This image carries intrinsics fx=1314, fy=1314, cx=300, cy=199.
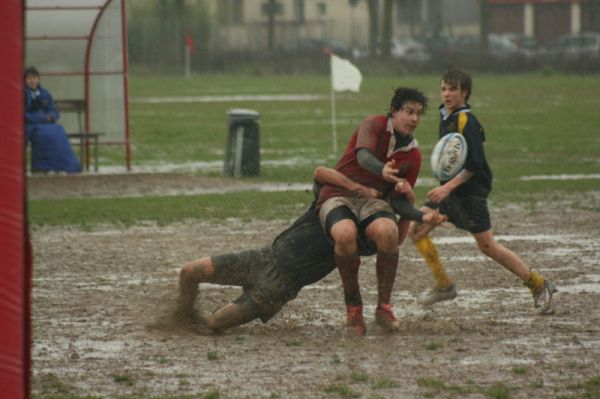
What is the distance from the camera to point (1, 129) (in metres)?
5.27

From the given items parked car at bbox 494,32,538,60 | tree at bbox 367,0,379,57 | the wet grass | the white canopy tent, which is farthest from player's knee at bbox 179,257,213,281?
tree at bbox 367,0,379,57

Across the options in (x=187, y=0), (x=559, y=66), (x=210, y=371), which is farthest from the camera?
(x=187, y=0)

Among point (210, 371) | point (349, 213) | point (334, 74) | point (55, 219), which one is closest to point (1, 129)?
point (210, 371)

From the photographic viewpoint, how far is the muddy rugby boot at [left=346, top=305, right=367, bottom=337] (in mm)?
8625

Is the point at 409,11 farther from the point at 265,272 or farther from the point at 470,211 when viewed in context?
the point at 265,272

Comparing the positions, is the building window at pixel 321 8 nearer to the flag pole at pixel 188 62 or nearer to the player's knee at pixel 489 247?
the flag pole at pixel 188 62

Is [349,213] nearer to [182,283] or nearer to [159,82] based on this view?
[182,283]

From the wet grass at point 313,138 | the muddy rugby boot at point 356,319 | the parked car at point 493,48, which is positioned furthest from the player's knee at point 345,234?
the parked car at point 493,48

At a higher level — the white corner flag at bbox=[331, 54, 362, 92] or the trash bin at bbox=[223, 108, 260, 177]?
the white corner flag at bbox=[331, 54, 362, 92]

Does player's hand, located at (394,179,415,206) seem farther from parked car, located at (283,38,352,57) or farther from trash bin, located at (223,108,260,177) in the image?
parked car, located at (283,38,352,57)

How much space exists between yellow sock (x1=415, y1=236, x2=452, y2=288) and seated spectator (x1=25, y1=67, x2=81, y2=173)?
1120 centimetres

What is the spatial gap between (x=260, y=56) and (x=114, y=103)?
40334 millimetres

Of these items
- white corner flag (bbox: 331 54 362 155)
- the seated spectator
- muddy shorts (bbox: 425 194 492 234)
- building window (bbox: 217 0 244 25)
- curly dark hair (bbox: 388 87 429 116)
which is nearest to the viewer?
curly dark hair (bbox: 388 87 429 116)

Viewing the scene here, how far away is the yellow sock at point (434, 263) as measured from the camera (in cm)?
980
